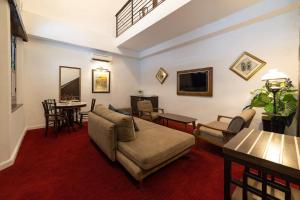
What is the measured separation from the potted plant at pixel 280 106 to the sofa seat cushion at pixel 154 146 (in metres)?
1.58

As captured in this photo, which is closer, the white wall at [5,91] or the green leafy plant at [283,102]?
the white wall at [5,91]

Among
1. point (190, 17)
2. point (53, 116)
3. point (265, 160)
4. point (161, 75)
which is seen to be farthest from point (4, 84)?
point (161, 75)

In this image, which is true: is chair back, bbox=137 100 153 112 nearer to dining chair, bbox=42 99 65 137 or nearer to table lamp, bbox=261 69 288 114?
dining chair, bbox=42 99 65 137

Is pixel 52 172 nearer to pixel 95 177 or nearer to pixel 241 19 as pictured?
pixel 95 177

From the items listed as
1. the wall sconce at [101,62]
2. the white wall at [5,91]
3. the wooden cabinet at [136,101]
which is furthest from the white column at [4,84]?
the wooden cabinet at [136,101]

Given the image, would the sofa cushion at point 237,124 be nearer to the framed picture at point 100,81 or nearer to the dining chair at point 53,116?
the dining chair at point 53,116

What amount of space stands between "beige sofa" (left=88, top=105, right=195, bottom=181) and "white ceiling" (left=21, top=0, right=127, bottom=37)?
169 inches

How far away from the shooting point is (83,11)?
16.6 feet

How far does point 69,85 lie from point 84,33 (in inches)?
72.2

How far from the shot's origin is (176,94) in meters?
5.14

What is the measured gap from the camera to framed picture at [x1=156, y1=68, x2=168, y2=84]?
218 inches

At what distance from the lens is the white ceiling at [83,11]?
4304 mm

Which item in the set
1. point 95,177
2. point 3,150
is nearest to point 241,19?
point 95,177

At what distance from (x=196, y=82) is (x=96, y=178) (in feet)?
12.2
